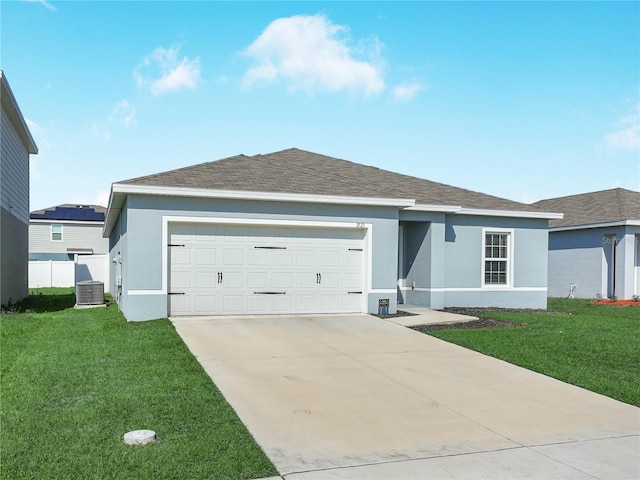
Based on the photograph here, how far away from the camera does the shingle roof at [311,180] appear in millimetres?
13320

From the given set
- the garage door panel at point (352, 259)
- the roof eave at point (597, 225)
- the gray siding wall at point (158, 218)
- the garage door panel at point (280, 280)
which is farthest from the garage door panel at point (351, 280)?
the roof eave at point (597, 225)

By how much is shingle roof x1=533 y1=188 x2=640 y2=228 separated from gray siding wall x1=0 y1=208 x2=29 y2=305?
19334 mm

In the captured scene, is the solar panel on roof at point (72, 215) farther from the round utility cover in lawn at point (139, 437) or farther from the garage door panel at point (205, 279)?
the round utility cover in lawn at point (139, 437)

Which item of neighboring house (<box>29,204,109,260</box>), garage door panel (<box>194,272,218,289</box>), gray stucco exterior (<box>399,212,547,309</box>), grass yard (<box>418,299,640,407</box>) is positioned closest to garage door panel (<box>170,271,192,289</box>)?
garage door panel (<box>194,272,218,289</box>)

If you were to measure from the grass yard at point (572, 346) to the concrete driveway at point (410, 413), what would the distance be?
394 millimetres

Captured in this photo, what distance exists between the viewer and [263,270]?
13484mm

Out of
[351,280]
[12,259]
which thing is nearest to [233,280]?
[351,280]

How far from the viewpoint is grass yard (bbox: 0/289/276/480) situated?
178 inches

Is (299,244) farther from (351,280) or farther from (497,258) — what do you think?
(497,258)

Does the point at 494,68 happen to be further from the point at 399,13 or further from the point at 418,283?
the point at 418,283

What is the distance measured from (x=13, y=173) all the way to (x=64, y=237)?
2131 cm

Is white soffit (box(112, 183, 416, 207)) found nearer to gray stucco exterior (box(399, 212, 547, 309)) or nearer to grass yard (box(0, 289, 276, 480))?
gray stucco exterior (box(399, 212, 547, 309))

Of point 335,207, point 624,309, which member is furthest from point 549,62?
point 624,309

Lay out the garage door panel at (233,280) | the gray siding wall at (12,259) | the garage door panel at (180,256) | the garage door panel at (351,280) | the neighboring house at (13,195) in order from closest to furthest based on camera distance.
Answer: the garage door panel at (180,256), the garage door panel at (233,280), the garage door panel at (351,280), the neighboring house at (13,195), the gray siding wall at (12,259)
